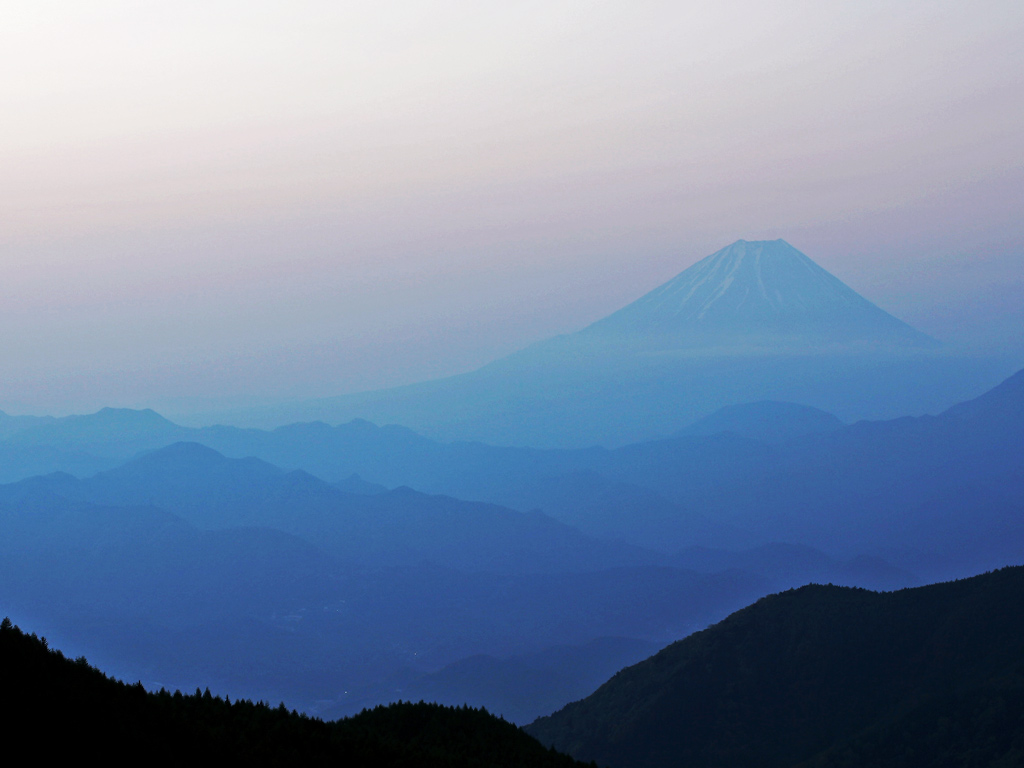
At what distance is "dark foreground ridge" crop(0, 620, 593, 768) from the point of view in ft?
56.2

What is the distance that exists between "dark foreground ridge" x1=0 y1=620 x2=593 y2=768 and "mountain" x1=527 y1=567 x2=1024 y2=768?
181 ft

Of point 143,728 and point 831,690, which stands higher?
point 831,690

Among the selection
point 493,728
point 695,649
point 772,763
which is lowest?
point 772,763

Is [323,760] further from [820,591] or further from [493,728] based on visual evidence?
[820,591]

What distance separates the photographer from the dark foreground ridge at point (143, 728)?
17.1m

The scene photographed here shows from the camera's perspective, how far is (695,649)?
303 feet

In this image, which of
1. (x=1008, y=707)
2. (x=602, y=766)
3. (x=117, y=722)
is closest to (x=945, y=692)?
(x=1008, y=707)

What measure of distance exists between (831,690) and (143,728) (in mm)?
76539

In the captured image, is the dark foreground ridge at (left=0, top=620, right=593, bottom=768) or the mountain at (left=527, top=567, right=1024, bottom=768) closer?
the dark foreground ridge at (left=0, top=620, right=593, bottom=768)

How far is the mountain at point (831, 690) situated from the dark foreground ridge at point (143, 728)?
55221mm

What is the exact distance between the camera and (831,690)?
3201 inches

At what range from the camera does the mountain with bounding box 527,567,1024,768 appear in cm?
6726

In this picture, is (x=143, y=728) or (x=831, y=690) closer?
(x=143, y=728)

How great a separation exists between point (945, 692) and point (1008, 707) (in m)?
7.38
